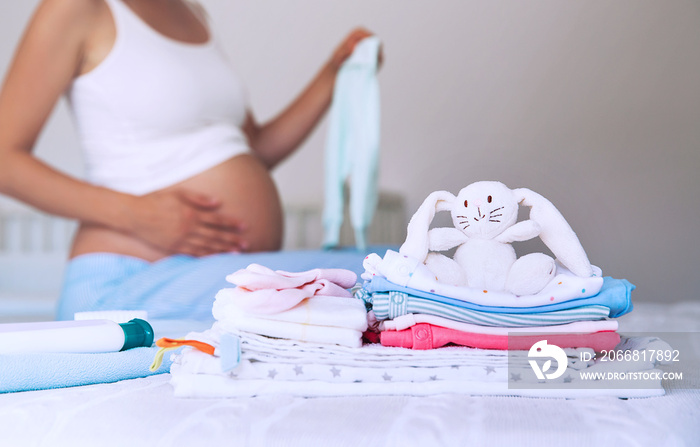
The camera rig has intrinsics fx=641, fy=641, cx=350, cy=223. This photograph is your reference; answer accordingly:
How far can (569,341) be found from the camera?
1.96 ft

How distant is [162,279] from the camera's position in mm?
1410

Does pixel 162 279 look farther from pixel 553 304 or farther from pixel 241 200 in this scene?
pixel 553 304

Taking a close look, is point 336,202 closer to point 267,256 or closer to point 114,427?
point 267,256

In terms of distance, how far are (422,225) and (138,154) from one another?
3.88 ft

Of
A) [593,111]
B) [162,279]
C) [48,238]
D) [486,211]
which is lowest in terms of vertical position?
[486,211]

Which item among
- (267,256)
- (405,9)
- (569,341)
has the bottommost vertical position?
(569,341)

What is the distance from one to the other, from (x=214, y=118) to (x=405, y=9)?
976 millimetres

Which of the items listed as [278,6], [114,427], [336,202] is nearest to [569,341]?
[114,427]

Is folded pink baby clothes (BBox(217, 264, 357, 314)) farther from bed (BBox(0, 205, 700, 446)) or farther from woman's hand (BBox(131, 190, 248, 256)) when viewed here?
woman's hand (BBox(131, 190, 248, 256))

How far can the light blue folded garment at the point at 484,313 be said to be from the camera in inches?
23.8

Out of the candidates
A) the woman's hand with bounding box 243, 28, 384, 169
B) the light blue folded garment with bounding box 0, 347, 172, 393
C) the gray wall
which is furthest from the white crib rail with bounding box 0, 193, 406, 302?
the light blue folded garment with bounding box 0, 347, 172, 393

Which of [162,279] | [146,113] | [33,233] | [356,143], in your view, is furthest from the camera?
[33,233]

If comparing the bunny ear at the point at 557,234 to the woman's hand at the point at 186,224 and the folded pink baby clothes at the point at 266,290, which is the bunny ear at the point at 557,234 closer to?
A: the folded pink baby clothes at the point at 266,290

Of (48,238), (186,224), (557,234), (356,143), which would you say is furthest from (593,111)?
(48,238)
